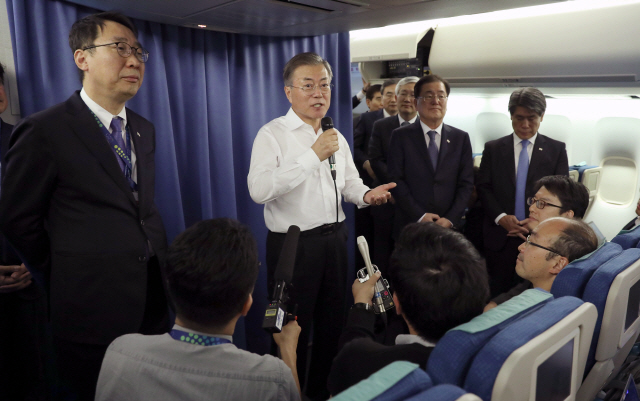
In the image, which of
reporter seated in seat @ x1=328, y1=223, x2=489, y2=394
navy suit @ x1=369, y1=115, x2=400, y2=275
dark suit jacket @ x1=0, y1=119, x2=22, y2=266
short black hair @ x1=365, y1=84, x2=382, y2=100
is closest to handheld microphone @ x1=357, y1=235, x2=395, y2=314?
reporter seated in seat @ x1=328, y1=223, x2=489, y2=394

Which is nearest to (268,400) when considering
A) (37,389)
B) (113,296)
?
(113,296)

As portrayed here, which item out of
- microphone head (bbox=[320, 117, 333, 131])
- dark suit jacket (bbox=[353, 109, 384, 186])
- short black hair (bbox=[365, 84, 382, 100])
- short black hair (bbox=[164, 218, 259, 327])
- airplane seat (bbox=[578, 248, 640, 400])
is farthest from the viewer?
short black hair (bbox=[365, 84, 382, 100])

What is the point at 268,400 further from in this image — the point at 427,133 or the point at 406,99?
the point at 406,99

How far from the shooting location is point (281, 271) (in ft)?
5.65

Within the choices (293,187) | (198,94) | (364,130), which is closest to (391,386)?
(293,187)

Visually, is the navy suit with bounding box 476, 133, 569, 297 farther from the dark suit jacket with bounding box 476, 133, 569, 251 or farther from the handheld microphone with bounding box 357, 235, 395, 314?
the handheld microphone with bounding box 357, 235, 395, 314

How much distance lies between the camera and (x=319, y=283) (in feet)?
9.84

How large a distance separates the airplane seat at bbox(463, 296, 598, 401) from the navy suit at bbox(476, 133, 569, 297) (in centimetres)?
243

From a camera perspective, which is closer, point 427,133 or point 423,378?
point 423,378

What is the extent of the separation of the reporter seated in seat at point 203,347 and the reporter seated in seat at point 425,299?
0.23 m

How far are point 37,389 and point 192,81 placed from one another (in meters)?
2.33

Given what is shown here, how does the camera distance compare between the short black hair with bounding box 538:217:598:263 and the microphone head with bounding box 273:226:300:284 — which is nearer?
the microphone head with bounding box 273:226:300:284

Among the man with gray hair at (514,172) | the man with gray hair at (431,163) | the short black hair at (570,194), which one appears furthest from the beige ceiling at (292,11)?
the man with gray hair at (514,172)

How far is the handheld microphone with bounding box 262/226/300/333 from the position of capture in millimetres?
1531
